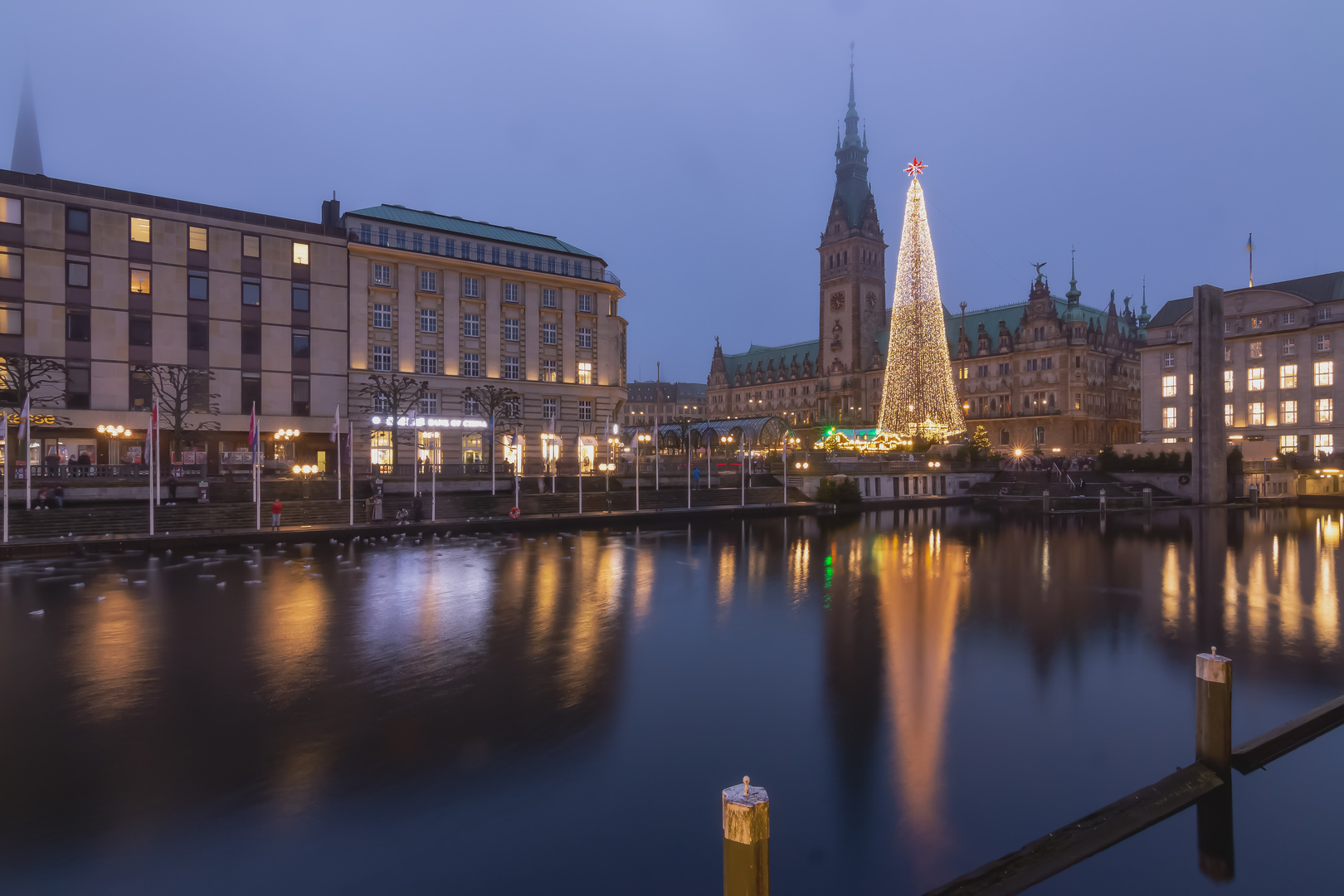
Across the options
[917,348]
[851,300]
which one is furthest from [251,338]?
[851,300]

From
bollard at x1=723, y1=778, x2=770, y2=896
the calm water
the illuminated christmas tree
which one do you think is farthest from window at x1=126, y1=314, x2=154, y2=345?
bollard at x1=723, y1=778, x2=770, y2=896

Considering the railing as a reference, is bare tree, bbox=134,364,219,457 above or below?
below

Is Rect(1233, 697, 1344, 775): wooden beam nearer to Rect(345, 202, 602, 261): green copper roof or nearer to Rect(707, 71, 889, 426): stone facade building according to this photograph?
Rect(345, 202, 602, 261): green copper roof

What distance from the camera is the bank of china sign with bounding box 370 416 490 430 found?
59969mm

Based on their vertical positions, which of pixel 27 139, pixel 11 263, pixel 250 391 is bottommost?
pixel 250 391

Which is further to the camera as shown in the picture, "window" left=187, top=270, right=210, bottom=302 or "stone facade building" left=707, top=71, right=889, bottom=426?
"stone facade building" left=707, top=71, right=889, bottom=426

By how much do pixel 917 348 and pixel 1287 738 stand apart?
5524 centimetres

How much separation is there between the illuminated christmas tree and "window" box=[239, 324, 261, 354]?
170 feet

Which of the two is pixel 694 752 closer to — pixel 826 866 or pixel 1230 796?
pixel 826 866

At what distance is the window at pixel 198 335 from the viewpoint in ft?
182

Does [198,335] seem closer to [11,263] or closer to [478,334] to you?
[11,263]

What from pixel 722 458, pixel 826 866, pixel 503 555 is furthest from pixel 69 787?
pixel 722 458

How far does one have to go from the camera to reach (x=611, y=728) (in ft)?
38.2

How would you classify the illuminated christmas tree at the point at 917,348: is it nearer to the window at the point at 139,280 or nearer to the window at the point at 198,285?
the window at the point at 198,285
